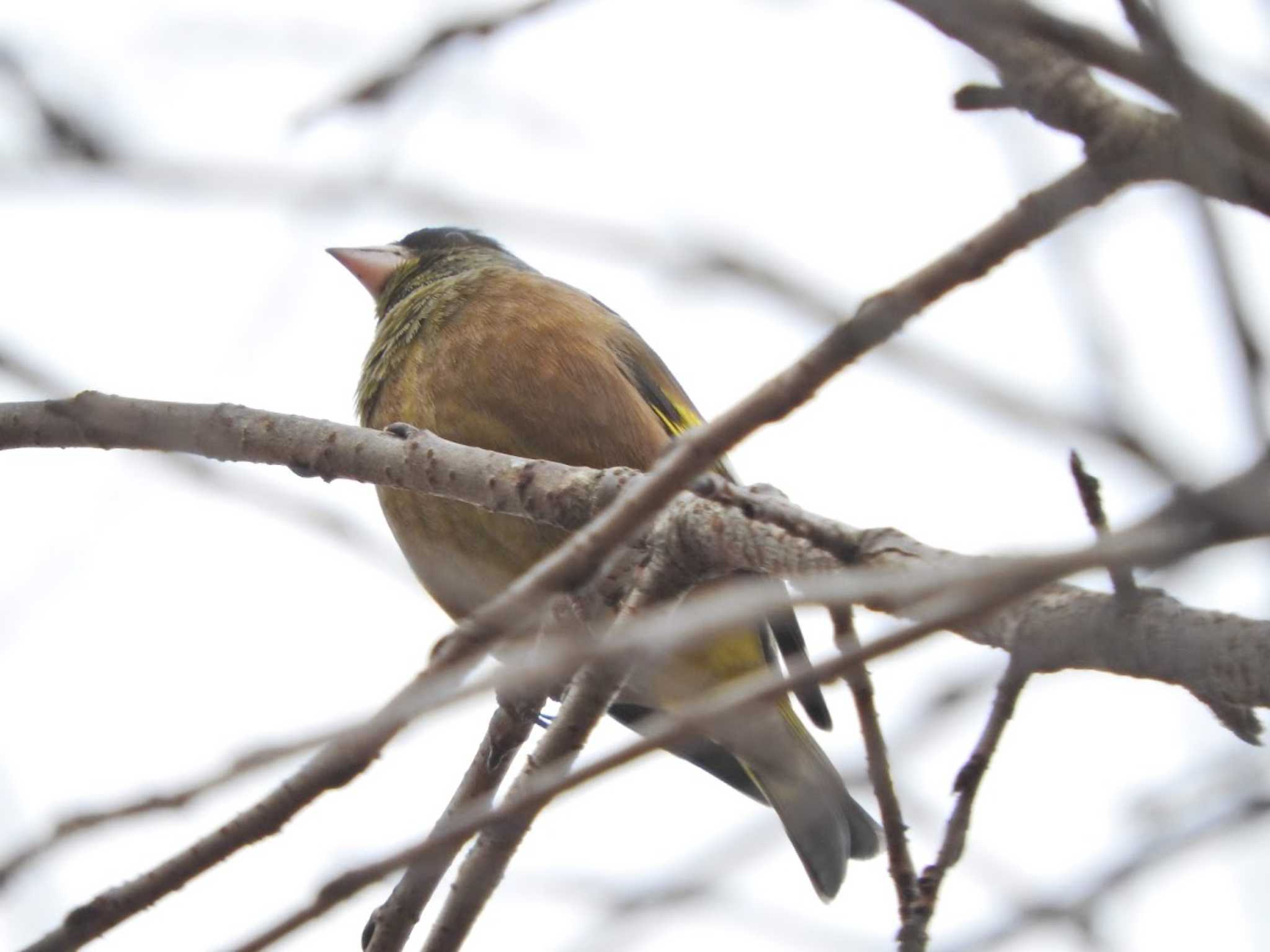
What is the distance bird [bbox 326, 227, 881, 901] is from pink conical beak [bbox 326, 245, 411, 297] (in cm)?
120

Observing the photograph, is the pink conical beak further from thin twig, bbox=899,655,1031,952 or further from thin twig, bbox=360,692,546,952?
thin twig, bbox=899,655,1031,952

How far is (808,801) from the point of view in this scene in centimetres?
463

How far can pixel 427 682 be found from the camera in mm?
1676

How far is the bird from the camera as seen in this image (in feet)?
14.7

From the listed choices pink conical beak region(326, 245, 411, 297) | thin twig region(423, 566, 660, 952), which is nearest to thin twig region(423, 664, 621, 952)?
thin twig region(423, 566, 660, 952)

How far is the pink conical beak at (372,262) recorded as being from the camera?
621 centimetres

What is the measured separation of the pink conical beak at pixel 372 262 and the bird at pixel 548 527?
47.3 inches

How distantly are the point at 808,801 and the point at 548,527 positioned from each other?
1272 mm

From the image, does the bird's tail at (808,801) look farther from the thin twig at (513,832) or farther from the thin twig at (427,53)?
the thin twig at (427,53)

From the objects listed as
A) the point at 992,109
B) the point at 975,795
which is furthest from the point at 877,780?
the point at 992,109

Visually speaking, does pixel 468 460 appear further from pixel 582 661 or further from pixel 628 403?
pixel 582 661

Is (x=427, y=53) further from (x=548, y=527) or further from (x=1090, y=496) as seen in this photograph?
(x=548, y=527)

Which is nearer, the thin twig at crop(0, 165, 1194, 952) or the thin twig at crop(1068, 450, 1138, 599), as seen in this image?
the thin twig at crop(0, 165, 1194, 952)

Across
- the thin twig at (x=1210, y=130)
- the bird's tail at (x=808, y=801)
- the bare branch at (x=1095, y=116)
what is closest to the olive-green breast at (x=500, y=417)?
the bird's tail at (x=808, y=801)
